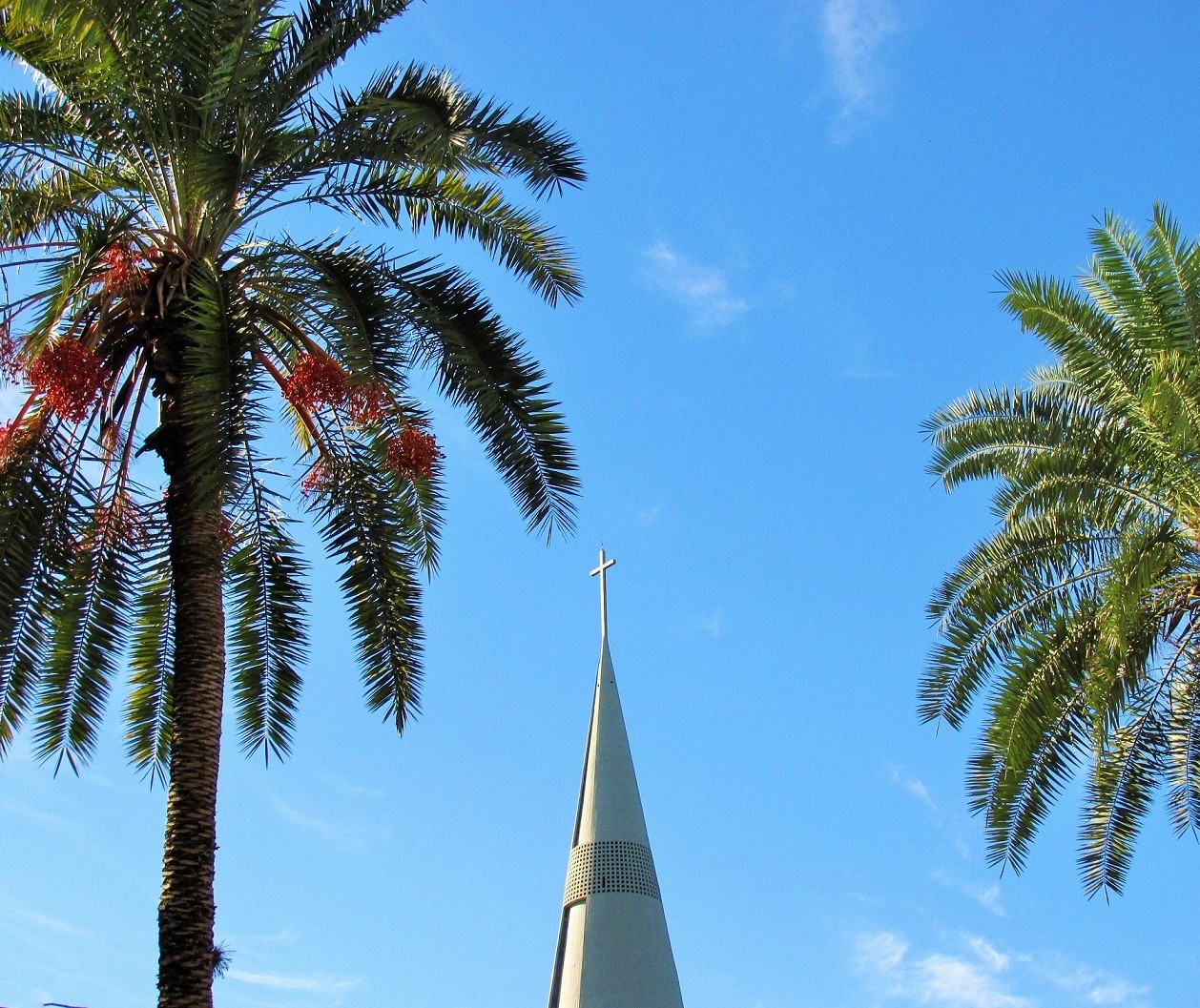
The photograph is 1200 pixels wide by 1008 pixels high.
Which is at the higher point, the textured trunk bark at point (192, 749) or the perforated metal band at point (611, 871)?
the perforated metal band at point (611, 871)

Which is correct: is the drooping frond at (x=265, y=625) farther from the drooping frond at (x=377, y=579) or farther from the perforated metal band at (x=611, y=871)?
the perforated metal band at (x=611, y=871)

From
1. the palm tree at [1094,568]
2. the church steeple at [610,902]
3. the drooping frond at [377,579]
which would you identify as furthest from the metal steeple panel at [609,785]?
the drooping frond at [377,579]

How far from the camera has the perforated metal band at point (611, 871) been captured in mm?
21719

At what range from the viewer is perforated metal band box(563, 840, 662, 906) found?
21719 millimetres

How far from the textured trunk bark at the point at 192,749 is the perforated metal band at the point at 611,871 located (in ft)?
41.0

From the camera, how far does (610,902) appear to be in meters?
21.4

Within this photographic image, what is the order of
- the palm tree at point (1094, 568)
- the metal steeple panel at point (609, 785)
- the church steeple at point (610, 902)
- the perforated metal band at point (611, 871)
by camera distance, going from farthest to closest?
the metal steeple panel at point (609, 785) → the perforated metal band at point (611, 871) → the church steeple at point (610, 902) → the palm tree at point (1094, 568)

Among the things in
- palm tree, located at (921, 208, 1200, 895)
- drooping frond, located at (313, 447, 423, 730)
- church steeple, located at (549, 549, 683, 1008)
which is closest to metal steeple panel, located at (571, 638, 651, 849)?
church steeple, located at (549, 549, 683, 1008)

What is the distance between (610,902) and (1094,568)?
29.7 ft

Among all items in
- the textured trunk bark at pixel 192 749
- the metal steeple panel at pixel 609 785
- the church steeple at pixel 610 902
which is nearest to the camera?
the textured trunk bark at pixel 192 749

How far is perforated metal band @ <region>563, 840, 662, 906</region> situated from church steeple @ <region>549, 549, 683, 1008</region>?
0.05 ft

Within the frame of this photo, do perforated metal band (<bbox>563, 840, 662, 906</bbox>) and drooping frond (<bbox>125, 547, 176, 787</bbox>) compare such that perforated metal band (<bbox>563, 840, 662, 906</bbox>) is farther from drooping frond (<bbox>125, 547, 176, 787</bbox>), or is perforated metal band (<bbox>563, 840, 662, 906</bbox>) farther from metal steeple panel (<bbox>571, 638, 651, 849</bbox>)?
drooping frond (<bbox>125, 547, 176, 787</bbox>)

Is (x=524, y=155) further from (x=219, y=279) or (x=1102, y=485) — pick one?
(x=1102, y=485)

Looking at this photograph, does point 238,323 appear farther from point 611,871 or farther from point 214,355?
point 611,871
